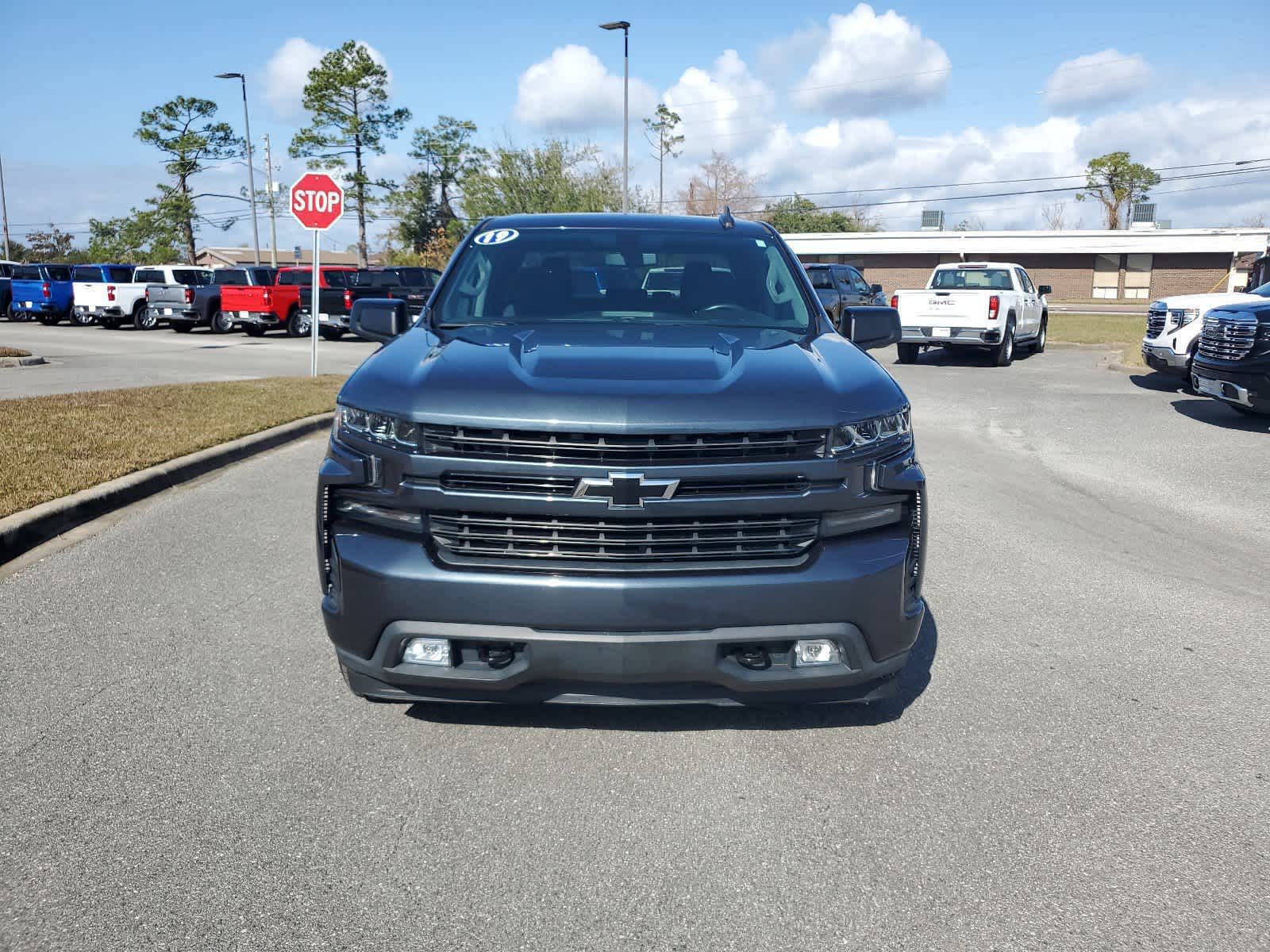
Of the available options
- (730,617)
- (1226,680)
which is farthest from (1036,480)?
(730,617)

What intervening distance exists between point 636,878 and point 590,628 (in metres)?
0.72

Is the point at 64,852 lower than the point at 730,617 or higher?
lower

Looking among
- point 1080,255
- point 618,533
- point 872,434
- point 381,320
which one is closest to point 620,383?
point 618,533

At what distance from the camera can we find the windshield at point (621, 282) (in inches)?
180

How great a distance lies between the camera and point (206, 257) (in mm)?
107312

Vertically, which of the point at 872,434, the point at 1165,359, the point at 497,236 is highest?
the point at 497,236

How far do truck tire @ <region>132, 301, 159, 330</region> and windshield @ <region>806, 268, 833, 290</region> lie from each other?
19209 mm

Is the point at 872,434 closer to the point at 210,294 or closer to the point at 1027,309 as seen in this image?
the point at 1027,309

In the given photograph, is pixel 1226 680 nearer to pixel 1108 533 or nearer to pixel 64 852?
pixel 1108 533

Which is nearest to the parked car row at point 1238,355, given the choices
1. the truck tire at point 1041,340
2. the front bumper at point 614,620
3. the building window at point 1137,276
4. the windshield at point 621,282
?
the windshield at point 621,282

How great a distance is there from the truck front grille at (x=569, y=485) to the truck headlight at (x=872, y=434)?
0.59 ft

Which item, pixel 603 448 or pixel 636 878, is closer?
pixel 636 878

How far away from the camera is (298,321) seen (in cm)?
2867

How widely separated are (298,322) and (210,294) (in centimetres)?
295
